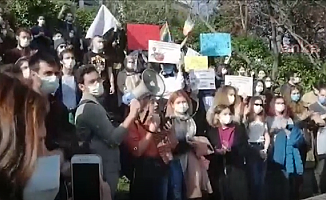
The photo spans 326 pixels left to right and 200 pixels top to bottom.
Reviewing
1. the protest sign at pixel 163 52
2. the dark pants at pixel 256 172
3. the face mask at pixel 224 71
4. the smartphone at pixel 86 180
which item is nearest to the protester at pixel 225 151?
the dark pants at pixel 256 172

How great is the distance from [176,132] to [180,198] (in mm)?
687

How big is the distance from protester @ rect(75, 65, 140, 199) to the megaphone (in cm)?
58

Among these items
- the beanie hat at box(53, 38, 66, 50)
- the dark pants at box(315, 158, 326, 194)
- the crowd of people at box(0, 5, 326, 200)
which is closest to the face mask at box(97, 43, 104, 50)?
the crowd of people at box(0, 5, 326, 200)

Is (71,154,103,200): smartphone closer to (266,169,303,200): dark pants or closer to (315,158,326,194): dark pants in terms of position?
(266,169,303,200): dark pants

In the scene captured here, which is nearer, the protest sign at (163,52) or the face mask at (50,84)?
the face mask at (50,84)

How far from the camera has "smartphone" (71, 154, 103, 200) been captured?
532 centimetres

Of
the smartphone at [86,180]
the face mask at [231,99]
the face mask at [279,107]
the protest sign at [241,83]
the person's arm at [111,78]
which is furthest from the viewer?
the protest sign at [241,83]

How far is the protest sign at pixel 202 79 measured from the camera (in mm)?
8172

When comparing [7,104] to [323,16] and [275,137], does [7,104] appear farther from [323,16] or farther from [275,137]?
[323,16]

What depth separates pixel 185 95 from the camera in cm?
710

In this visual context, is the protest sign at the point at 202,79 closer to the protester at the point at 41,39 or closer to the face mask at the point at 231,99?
the face mask at the point at 231,99

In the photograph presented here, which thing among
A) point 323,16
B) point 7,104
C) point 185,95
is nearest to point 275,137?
point 185,95

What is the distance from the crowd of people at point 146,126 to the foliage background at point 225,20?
275cm

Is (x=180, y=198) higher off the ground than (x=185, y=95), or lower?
lower
